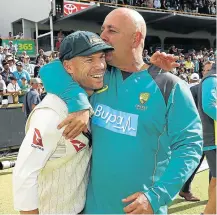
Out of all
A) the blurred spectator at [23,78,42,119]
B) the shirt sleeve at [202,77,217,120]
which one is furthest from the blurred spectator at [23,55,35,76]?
the shirt sleeve at [202,77,217,120]

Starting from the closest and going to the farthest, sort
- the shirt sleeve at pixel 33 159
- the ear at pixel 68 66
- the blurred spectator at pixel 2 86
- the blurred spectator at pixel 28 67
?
the shirt sleeve at pixel 33 159
the ear at pixel 68 66
the blurred spectator at pixel 2 86
the blurred spectator at pixel 28 67

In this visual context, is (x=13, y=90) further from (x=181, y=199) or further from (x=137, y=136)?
(x=137, y=136)

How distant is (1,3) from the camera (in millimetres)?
22672

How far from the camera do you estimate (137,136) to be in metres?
1.67

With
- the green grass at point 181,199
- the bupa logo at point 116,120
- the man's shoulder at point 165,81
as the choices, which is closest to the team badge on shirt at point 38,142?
the bupa logo at point 116,120

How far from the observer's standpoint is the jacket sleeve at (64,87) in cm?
161

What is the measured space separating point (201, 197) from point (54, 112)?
3389 millimetres

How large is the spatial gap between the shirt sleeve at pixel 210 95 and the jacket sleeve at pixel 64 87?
5.04ft

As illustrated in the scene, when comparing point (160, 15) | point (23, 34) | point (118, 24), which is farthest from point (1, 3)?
point (118, 24)

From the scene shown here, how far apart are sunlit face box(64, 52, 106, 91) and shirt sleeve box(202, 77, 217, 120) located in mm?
1458

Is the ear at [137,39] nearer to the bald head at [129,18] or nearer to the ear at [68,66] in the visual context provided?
the bald head at [129,18]

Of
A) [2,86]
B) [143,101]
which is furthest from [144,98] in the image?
[2,86]

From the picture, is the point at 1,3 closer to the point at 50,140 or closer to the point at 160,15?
the point at 160,15

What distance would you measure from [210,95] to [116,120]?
4.80 feet
